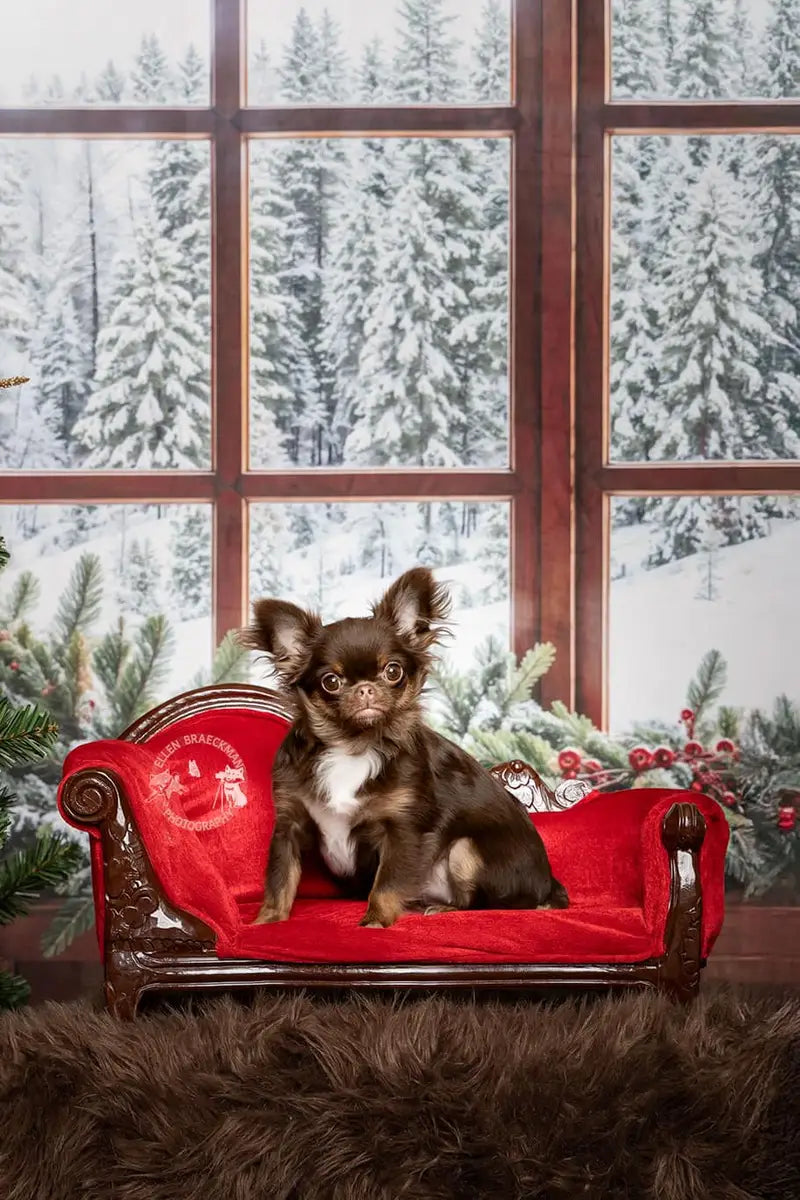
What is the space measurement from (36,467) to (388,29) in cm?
201

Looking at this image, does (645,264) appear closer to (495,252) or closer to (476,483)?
(495,252)

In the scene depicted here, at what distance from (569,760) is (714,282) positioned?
1.78 m

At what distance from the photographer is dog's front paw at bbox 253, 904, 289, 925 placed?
2.89 metres

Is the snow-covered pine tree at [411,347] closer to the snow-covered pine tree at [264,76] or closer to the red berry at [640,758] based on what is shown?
the snow-covered pine tree at [264,76]

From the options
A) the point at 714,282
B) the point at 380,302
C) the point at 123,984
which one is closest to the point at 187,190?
the point at 380,302

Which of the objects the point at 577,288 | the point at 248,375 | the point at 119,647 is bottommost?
the point at 119,647

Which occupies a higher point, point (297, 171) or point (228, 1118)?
point (297, 171)

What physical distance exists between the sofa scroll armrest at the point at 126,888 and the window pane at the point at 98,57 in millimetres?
2773

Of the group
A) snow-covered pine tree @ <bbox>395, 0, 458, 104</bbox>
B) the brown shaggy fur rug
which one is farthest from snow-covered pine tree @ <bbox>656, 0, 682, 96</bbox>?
the brown shaggy fur rug

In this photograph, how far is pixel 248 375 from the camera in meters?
4.43

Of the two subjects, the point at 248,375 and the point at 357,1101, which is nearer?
the point at 357,1101

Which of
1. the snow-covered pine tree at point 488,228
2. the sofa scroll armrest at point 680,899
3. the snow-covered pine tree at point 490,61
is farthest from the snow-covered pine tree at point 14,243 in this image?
the sofa scroll armrest at point 680,899

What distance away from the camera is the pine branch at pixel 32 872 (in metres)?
3.37

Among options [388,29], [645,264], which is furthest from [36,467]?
[645,264]
